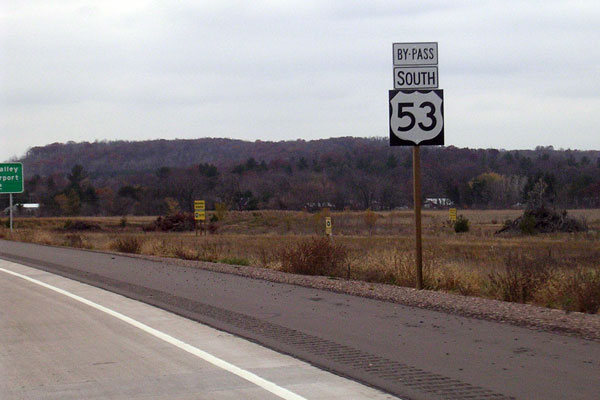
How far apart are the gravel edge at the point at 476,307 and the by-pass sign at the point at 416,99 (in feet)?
9.62

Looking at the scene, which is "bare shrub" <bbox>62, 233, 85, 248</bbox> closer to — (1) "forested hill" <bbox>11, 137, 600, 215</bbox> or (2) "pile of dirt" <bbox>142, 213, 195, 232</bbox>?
(2) "pile of dirt" <bbox>142, 213, 195, 232</bbox>

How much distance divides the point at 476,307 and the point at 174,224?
74.7 meters

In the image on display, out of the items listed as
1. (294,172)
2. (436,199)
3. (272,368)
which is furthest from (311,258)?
(294,172)

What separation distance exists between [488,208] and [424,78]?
124393mm

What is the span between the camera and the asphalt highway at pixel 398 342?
7070 mm

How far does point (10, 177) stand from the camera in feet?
152

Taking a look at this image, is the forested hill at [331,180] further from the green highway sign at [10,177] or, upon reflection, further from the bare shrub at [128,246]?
the bare shrub at [128,246]

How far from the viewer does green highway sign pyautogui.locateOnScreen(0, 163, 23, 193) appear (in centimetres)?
4622

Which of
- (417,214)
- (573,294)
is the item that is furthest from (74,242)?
(573,294)

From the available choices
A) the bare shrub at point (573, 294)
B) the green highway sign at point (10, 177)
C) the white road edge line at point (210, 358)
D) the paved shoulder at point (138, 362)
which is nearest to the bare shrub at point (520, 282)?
the bare shrub at point (573, 294)

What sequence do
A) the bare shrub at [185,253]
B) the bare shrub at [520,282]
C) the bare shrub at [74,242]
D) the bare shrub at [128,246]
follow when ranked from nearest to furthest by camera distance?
1. the bare shrub at [520,282]
2. the bare shrub at [185,253]
3. the bare shrub at [128,246]
4. the bare shrub at [74,242]

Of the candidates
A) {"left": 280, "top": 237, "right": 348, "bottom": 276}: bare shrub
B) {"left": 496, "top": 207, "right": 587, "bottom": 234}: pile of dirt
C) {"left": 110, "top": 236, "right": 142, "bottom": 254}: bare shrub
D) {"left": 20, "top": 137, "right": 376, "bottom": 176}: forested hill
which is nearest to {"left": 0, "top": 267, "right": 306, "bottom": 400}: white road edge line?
{"left": 280, "top": 237, "right": 348, "bottom": 276}: bare shrub

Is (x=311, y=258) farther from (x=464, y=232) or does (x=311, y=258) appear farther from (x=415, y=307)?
(x=464, y=232)

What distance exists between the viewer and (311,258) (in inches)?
754
